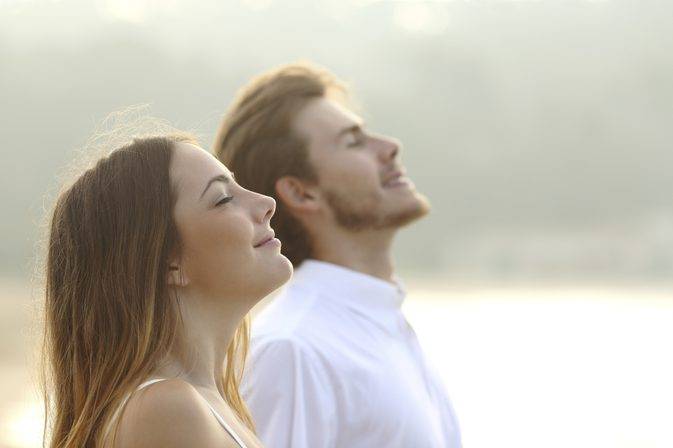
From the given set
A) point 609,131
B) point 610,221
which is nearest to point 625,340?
point 610,221

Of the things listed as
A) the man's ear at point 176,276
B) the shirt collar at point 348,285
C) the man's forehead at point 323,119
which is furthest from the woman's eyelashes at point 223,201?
the man's forehead at point 323,119

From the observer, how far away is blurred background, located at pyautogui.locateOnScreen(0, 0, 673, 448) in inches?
824

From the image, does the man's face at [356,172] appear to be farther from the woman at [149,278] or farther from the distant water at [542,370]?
the distant water at [542,370]

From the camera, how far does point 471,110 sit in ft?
91.0

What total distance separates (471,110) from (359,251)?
25.4 metres

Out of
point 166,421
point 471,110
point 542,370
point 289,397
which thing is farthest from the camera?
point 471,110

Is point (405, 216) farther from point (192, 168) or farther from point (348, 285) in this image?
point (192, 168)

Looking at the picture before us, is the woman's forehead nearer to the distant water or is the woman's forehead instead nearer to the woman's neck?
the woman's neck

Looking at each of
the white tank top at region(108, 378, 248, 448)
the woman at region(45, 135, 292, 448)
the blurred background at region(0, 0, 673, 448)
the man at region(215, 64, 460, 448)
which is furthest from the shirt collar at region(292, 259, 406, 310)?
the blurred background at region(0, 0, 673, 448)

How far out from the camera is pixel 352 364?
2293 mm

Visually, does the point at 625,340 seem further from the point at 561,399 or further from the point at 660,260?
the point at 660,260

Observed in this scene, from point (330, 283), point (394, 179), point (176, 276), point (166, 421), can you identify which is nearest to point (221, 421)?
point (166, 421)

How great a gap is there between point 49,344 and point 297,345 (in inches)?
24.5

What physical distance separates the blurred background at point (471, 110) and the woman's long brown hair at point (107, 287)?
12.3 metres
